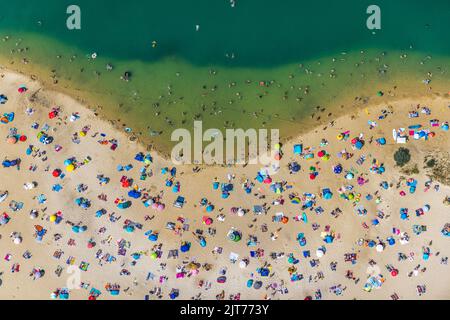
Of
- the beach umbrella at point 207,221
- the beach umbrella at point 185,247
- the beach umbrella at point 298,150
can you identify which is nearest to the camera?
the beach umbrella at point 185,247

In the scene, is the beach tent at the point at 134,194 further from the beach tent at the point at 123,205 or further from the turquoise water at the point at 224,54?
the turquoise water at the point at 224,54

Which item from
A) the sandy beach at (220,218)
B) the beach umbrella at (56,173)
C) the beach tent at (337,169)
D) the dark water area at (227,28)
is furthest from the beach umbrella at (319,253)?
the beach umbrella at (56,173)

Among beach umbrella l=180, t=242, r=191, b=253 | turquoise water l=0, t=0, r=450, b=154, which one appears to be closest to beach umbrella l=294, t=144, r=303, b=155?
turquoise water l=0, t=0, r=450, b=154

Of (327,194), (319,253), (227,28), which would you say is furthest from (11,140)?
(319,253)

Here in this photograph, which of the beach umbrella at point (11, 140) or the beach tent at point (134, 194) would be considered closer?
the beach tent at point (134, 194)

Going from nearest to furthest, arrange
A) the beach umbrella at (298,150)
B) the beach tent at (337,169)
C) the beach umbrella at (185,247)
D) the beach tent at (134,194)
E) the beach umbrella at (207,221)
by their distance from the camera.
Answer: the beach umbrella at (185,247)
the beach umbrella at (207,221)
the beach tent at (134,194)
the beach tent at (337,169)
the beach umbrella at (298,150)

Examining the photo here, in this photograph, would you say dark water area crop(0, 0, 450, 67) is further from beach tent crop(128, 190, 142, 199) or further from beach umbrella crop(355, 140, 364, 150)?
beach tent crop(128, 190, 142, 199)
